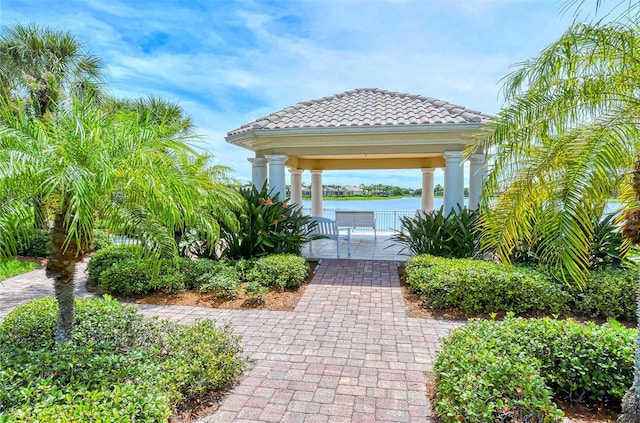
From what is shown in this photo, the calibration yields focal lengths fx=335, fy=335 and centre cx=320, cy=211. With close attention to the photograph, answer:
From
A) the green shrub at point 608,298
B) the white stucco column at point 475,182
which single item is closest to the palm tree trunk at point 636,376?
the green shrub at point 608,298

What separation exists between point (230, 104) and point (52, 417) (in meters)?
14.0

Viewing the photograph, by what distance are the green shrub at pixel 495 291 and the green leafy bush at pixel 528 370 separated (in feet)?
5.66

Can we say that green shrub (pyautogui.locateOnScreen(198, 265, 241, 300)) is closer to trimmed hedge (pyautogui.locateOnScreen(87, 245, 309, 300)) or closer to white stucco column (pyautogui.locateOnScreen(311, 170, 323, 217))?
trimmed hedge (pyautogui.locateOnScreen(87, 245, 309, 300))

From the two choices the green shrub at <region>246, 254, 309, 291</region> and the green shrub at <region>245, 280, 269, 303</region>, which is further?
the green shrub at <region>246, 254, 309, 291</region>

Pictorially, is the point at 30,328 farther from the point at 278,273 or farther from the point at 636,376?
the point at 636,376

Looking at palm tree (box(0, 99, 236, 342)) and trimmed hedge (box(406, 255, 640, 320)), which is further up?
palm tree (box(0, 99, 236, 342))

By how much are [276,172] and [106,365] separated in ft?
22.0

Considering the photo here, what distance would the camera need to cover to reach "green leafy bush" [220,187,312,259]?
314 inches

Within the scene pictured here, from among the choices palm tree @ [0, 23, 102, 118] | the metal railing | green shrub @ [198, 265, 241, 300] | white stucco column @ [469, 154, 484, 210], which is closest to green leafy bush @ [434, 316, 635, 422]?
green shrub @ [198, 265, 241, 300]

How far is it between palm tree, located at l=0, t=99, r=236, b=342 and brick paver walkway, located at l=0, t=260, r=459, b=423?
1.73 m

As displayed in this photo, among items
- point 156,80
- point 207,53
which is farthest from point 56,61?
point 207,53

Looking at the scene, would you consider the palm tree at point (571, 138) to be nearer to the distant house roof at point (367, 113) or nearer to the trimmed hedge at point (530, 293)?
the trimmed hedge at point (530, 293)

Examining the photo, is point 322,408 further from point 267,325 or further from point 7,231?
point 7,231

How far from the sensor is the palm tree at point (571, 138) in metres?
2.73
